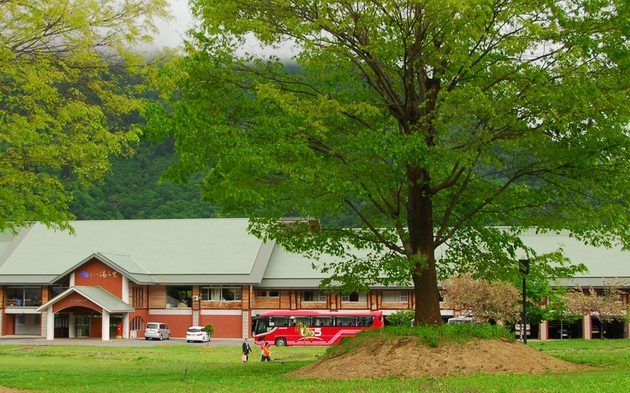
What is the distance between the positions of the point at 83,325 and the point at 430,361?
1830 inches

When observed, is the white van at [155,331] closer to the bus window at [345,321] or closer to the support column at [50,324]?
the support column at [50,324]

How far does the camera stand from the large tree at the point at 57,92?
14664 mm

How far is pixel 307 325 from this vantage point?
50500mm

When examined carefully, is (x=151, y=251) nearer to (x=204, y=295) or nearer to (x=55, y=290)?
(x=204, y=295)

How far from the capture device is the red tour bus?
50344 millimetres

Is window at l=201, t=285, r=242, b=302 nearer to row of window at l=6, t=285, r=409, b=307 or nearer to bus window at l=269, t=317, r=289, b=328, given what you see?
row of window at l=6, t=285, r=409, b=307

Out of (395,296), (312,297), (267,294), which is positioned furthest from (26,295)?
(395,296)

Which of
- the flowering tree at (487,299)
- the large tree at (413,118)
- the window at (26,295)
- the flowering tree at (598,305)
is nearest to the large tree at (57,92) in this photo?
the large tree at (413,118)

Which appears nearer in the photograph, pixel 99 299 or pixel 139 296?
pixel 99 299

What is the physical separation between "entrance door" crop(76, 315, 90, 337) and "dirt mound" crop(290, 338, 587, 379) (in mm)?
43402

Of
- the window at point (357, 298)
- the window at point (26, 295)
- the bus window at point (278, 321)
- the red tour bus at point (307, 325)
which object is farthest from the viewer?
the window at point (26, 295)

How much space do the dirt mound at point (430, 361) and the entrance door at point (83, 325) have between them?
43.4 metres

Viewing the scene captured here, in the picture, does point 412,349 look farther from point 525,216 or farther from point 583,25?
point 583,25

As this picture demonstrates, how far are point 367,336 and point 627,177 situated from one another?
754 cm
